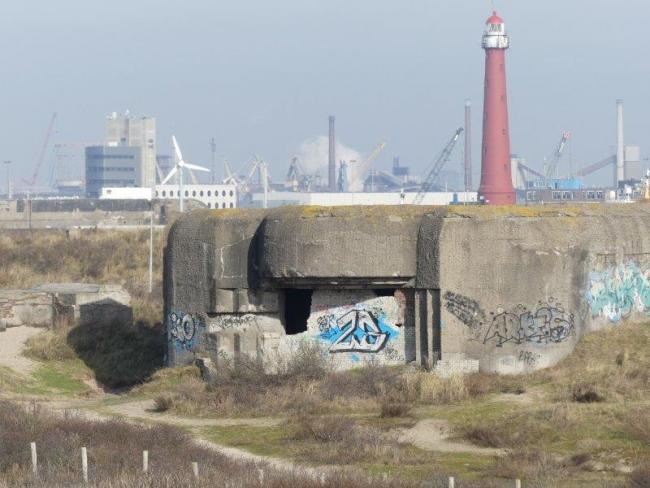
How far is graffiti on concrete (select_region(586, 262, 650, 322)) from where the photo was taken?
26.4 m

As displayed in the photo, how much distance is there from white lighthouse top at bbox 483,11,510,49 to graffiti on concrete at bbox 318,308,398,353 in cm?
8922

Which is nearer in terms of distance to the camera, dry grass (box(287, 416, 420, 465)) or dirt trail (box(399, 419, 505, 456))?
dry grass (box(287, 416, 420, 465))

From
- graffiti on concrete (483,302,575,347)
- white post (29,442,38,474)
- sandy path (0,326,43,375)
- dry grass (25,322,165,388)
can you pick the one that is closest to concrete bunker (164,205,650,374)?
graffiti on concrete (483,302,575,347)

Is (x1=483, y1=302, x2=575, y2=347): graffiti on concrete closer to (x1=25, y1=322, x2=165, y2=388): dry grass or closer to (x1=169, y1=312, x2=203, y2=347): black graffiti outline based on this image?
(x1=169, y1=312, x2=203, y2=347): black graffiti outline

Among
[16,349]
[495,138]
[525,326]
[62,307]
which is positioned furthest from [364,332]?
[495,138]

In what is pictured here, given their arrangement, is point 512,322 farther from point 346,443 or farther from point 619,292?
point 346,443

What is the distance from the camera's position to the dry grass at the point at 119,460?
16.5 metres

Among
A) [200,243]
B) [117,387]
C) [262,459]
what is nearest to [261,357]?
[200,243]

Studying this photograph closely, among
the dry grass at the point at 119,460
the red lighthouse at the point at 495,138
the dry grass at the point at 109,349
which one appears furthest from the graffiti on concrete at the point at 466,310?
the red lighthouse at the point at 495,138

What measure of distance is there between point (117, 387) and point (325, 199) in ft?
417

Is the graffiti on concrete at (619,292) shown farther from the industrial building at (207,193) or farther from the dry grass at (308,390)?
the industrial building at (207,193)

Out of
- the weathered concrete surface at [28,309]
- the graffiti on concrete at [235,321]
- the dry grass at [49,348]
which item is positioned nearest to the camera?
the graffiti on concrete at [235,321]

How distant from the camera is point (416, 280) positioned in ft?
84.7

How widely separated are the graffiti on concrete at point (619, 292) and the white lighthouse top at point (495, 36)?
87736 mm
